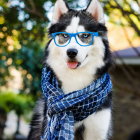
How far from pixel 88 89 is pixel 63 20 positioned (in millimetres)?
795

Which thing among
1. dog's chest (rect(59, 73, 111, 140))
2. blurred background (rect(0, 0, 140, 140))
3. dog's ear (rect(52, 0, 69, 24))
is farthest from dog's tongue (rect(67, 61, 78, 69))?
blurred background (rect(0, 0, 140, 140))

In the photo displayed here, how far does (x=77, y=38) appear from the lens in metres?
3.54

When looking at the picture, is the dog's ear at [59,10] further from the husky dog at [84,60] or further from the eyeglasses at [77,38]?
the eyeglasses at [77,38]

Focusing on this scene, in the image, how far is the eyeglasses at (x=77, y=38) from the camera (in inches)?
139

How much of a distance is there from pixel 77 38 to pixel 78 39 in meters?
0.02

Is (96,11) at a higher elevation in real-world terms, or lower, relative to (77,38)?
higher

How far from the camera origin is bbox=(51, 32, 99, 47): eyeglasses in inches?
139

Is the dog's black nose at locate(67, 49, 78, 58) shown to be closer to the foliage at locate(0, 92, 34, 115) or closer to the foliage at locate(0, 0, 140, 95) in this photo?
the foliage at locate(0, 0, 140, 95)

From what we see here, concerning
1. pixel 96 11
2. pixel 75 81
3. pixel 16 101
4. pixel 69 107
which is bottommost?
pixel 16 101

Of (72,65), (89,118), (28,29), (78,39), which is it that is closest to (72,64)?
(72,65)

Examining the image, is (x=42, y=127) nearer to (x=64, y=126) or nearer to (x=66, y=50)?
(x=64, y=126)

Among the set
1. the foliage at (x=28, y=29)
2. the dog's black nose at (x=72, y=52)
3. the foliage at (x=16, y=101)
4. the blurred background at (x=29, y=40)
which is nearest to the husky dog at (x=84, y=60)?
the dog's black nose at (x=72, y=52)

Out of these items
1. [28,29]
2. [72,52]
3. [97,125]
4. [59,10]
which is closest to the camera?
[72,52]

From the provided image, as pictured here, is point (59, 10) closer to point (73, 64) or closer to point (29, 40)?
point (73, 64)
